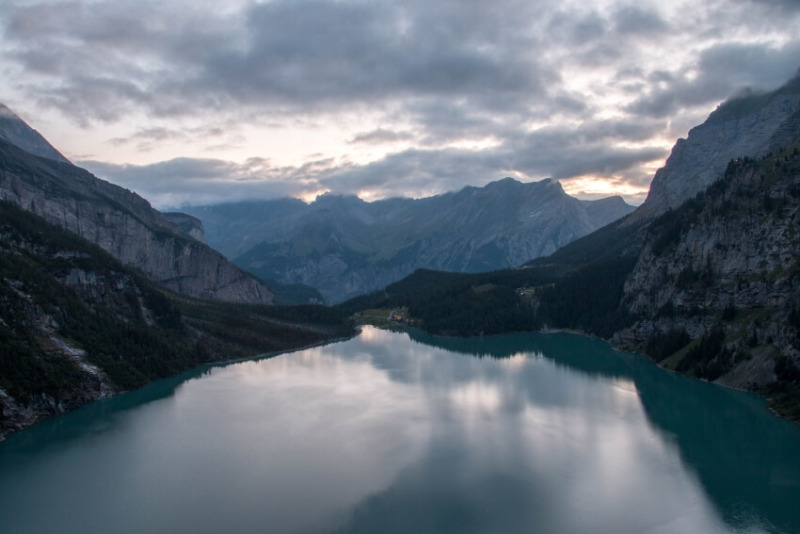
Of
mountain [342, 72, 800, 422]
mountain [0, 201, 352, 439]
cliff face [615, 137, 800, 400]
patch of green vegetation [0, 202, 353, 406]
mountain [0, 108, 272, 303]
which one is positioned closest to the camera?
mountain [0, 201, 352, 439]

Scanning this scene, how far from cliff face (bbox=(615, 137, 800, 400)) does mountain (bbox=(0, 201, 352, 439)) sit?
84682 mm

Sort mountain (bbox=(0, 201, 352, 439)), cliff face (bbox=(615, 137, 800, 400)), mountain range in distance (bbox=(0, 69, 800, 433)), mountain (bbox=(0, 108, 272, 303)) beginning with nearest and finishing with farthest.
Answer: mountain (bbox=(0, 201, 352, 439)) < mountain range in distance (bbox=(0, 69, 800, 433)) < cliff face (bbox=(615, 137, 800, 400)) < mountain (bbox=(0, 108, 272, 303))

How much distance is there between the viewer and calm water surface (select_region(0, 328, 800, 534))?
46125 mm

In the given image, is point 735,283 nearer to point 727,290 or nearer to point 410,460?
point 727,290

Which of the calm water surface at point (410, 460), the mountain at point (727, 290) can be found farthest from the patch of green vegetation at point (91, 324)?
the mountain at point (727, 290)

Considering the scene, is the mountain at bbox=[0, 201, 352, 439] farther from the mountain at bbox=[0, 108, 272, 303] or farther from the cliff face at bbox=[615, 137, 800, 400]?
the cliff face at bbox=[615, 137, 800, 400]

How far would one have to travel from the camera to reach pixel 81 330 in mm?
94750

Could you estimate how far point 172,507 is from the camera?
48562mm

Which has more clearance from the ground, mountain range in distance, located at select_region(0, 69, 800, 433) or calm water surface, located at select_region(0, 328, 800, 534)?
mountain range in distance, located at select_region(0, 69, 800, 433)

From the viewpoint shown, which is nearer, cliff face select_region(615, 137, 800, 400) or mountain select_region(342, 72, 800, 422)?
mountain select_region(342, 72, 800, 422)

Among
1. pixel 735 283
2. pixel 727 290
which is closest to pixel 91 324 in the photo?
pixel 727 290

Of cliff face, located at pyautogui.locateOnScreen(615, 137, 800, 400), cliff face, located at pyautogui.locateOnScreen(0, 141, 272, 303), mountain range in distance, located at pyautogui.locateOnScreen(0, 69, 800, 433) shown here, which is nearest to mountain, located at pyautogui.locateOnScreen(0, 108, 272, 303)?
cliff face, located at pyautogui.locateOnScreen(0, 141, 272, 303)

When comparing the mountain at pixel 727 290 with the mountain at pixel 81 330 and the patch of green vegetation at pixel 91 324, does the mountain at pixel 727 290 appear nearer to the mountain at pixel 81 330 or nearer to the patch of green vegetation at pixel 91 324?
the mountain at pixel 81 330

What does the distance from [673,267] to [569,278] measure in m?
60.9
